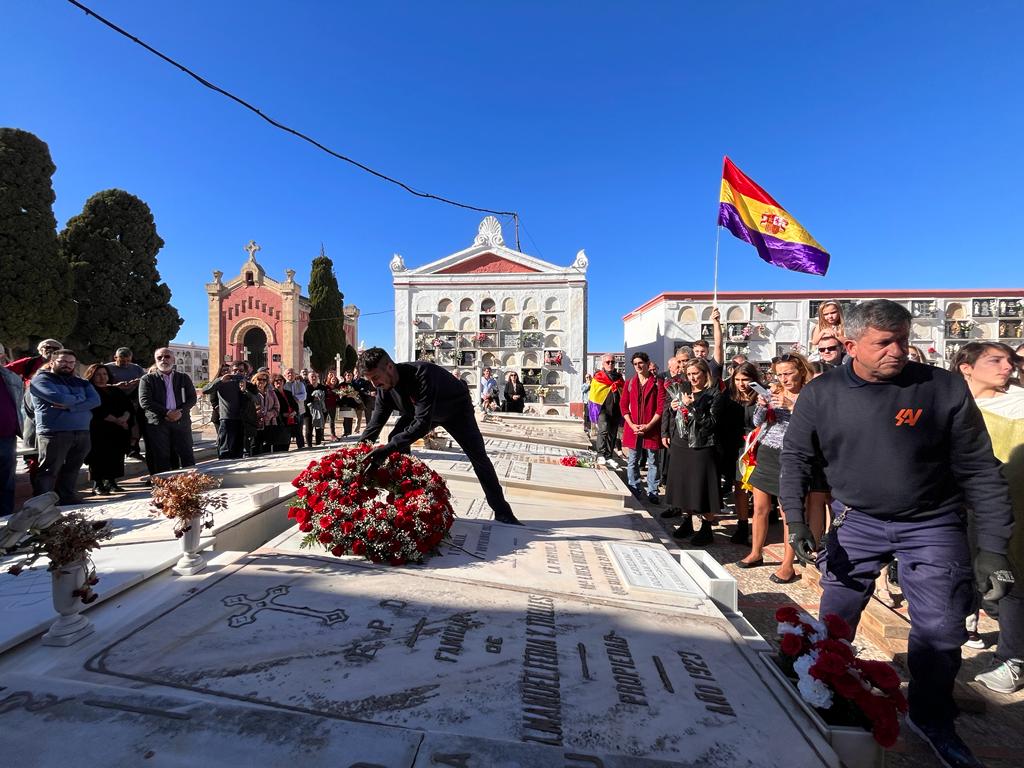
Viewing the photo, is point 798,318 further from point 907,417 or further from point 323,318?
point 323,318

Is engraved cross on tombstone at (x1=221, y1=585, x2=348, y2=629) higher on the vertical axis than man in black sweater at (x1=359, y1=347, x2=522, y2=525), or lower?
lower

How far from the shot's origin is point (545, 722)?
1.64m

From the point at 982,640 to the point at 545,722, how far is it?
3059 millimetres

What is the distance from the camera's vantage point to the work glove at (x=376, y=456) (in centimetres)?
356

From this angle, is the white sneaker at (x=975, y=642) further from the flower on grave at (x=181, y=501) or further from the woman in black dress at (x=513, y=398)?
the woman in black dress at (x=513, y=398)

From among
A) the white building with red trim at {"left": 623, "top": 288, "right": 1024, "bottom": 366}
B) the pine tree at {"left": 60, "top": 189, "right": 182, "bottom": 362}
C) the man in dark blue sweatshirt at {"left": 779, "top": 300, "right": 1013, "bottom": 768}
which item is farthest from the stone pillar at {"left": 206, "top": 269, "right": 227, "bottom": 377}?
the man in dark blue sweatshirt at {"left": 779, "top": 300, "right": 1013, "bottom": 768}

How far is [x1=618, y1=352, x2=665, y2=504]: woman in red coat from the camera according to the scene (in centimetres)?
625

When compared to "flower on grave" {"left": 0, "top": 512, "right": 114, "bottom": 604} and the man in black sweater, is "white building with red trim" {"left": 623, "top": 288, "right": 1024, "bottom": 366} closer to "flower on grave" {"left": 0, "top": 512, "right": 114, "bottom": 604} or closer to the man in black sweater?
the man in black sweater

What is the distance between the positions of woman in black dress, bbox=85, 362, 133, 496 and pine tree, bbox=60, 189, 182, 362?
18.1m

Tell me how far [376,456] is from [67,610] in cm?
177

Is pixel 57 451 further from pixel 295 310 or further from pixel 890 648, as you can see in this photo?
pixel 295 310

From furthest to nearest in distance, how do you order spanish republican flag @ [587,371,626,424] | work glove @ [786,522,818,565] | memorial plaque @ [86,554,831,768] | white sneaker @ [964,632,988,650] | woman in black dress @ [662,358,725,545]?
spanish republican flag @ [587,371,626,424]
woman in black dress @ [662,358,725,545]
white sneaker @ [964,632,988,650]
work glove @ [786,522,818,565]
memorial plaque @ [86,554,831,768]

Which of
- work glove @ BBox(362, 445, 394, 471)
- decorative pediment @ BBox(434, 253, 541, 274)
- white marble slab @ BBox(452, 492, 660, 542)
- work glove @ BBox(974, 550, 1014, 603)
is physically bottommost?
white marble slab @ BBox(452, 492, 660, 542)

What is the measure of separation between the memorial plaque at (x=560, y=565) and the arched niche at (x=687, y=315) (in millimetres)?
16705
